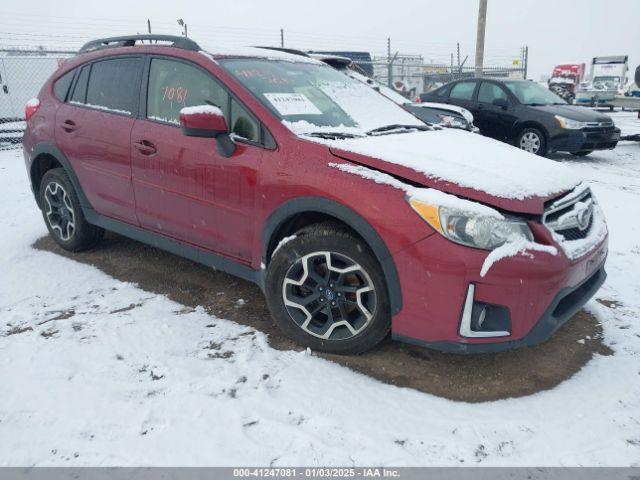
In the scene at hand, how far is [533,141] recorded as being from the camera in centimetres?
888

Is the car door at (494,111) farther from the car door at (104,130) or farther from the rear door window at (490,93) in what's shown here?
the car door at (104,130)

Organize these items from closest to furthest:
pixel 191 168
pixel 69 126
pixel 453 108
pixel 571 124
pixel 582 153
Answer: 1. pixel 191 168
2. pixel 69 126
3. pixel 571 124
4. pixel 453 108
5. pixel 582 153

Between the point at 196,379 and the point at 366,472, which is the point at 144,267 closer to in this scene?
the point at 196,379

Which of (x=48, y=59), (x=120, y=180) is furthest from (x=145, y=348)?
(x=48, y=59)

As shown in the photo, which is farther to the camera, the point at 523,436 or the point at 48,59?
the point at 48,59

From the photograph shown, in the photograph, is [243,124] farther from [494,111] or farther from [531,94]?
[531,94]

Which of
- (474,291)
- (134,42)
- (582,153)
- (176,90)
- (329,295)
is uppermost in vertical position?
(134,42)

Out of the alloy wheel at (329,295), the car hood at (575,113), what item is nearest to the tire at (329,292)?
the alloy wheel at (329,295)

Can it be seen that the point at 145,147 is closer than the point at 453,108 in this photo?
Yes

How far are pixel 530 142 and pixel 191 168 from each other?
7568 mm

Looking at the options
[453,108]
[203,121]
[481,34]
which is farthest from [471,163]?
[481,34]

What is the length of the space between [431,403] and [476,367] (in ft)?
1.46

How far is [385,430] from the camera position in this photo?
7.14 ft

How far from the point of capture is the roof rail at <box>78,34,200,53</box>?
3.25 meters
